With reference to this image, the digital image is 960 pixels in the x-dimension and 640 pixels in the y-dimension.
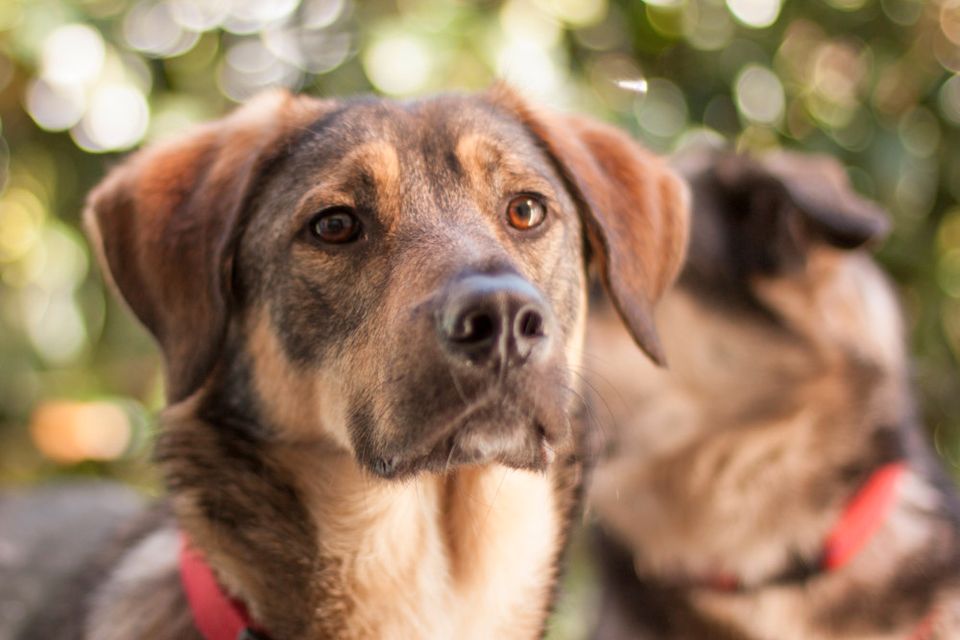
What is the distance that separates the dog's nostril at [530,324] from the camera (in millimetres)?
1918

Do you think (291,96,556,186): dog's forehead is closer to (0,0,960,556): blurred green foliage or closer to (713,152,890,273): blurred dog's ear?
(713,152,890,273): blurred dog's ear

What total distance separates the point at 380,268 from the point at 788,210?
1608mm

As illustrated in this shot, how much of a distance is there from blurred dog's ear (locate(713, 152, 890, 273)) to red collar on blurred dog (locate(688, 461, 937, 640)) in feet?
2.23

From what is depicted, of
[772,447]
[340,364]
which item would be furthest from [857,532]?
[340,364]

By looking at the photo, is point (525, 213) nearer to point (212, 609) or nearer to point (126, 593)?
point (212, 609)

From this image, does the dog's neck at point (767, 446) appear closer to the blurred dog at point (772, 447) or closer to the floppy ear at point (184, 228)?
the blurred dog at point (772, 447)

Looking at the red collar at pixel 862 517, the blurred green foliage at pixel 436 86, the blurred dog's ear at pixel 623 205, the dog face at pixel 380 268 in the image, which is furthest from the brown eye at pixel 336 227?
the blurred green foliage at pixel 436 86

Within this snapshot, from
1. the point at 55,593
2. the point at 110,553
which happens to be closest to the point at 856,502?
the point at 110,553

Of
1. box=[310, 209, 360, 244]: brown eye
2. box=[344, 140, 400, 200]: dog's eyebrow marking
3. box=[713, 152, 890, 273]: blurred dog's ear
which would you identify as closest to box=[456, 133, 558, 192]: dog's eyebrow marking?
box=[344, 140, 400, 200]: dog's eyebrow marking

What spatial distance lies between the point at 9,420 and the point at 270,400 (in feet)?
10.5

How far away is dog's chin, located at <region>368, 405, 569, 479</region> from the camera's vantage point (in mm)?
1997

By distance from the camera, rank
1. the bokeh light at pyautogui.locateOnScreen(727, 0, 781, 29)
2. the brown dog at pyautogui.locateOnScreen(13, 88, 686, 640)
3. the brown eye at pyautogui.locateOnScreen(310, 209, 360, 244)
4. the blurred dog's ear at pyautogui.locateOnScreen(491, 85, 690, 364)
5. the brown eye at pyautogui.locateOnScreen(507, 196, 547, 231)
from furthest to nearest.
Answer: the bokeh light at pyautogui.locateOnScreen(727, 0, 781, 29)
the blurred dog's ear at pyautogui.locateOnScreen(491, 85, 690, 364)
the brown eye at pyautogui.locateOnScreen(507, 196, 547, 231)
the brown eye at pyautogui.locateOnScreen(310, 209, 360, 244)
the brown dog at pyautogui.locateOnScreen(13, 88, 686, 640)

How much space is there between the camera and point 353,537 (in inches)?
90.9

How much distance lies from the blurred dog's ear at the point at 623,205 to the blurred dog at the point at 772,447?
60 centimetres
